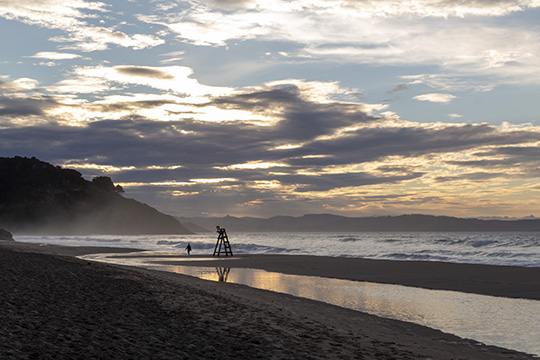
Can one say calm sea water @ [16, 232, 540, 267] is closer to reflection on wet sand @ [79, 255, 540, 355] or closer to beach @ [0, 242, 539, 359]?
reflection on wet sand @ [79, 255, 540, 355]

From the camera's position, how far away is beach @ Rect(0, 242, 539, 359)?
839 cm

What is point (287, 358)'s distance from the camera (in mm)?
8766

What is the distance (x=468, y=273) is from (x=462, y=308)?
12576 millimetres

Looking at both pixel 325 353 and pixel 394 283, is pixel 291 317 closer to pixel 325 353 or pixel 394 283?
pixel 325 353

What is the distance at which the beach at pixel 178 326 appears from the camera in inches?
330

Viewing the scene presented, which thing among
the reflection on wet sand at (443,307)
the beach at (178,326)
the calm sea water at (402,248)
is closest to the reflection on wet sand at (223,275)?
the reflection on wet sand at (443,307)

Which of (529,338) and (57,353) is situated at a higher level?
(57,353)

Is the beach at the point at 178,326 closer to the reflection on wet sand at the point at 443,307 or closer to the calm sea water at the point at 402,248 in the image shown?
the reflection on wet sand at the point at 443,307

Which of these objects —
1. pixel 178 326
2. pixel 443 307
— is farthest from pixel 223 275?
pixel 178 326

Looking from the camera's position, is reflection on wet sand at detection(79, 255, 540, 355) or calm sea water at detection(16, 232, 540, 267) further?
calm sea water at detection(16, 232, 540, 267)

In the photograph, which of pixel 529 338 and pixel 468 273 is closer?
pixel 529 338

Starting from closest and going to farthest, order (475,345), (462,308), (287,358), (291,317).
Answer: (287,358), (475,345), (291,317), (462,308)

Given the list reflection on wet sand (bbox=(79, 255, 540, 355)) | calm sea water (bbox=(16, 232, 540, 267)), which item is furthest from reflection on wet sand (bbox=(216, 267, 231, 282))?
calm sea water (bbox=(16, 232, 540, 267))

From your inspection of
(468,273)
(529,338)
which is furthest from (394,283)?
(529,338)
